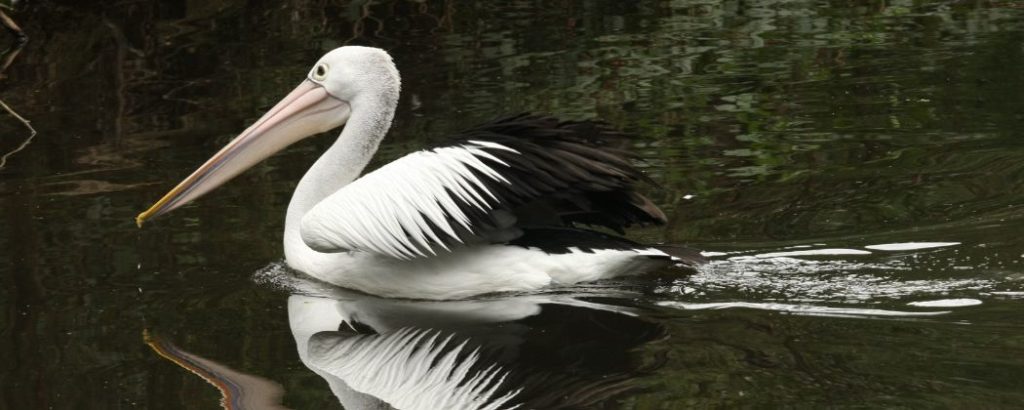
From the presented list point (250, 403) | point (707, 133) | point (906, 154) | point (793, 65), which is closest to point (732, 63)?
point (793, 65)

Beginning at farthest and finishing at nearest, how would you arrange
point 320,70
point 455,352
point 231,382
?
point 320,70 → point 455,352 → point 231,382

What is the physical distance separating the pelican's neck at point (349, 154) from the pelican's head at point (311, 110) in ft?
0.07

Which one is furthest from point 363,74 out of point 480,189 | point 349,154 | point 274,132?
point 480,189

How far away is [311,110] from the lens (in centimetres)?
562

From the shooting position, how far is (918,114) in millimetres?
7062

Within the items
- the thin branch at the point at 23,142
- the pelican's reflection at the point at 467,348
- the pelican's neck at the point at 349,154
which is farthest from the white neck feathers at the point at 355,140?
the thin branch at the point at 23,142

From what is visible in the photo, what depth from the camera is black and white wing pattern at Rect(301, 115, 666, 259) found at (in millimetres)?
4766

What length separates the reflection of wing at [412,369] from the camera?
3.92 metres

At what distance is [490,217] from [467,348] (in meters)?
0.59

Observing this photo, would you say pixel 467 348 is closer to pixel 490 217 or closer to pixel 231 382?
pixel 490 217

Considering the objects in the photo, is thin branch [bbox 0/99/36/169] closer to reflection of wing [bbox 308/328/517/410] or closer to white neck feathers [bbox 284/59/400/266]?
white neck feathers [bbox 284/59/400/266]

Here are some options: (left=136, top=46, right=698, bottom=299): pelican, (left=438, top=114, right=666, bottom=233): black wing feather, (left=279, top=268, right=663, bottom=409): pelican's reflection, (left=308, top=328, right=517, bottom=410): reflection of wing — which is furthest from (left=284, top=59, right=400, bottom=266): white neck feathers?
(left=308, top=328, right=517, bottom=410): reflection of wing

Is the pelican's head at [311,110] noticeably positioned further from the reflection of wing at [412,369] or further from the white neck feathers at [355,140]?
the reflection of wing at [412,369]

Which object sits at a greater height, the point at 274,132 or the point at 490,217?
the point at 274,132
